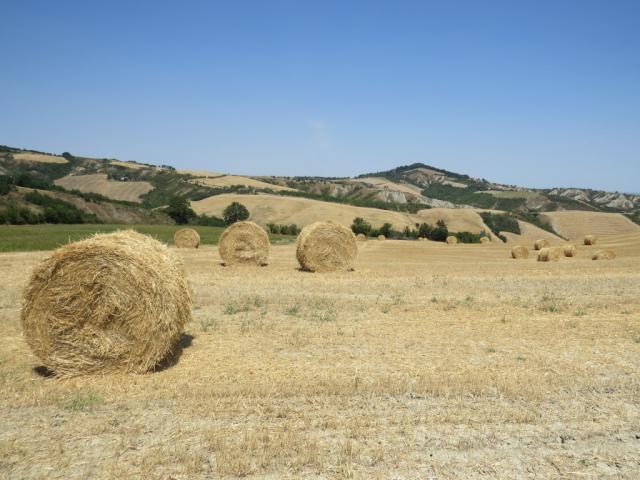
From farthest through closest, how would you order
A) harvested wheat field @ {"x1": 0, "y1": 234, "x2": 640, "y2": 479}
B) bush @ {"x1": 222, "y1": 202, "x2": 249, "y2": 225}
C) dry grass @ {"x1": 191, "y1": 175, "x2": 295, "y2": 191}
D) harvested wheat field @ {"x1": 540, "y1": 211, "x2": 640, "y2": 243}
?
1. dry grass @ {"x1": 191, "y1": 175, "x2": 295, "y2": 191}
2. harvested wheat field @ {"x1": 540, "y1": 211, "x2": 640, "y2": 243}
3. bush @ {"x1": 222, "y1": 202, "x2": 249, "y2": 225}
4. harvested wheat field @ {"x1": 0, "y1": 234, "x2": 640, "y2": 479}

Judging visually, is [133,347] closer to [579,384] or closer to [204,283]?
[579,384]

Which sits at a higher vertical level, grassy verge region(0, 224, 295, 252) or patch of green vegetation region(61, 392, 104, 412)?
patch of green vegetation region(61, 392, 104, 412)

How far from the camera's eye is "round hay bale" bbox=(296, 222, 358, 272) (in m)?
23.2

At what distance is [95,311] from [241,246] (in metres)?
16.0

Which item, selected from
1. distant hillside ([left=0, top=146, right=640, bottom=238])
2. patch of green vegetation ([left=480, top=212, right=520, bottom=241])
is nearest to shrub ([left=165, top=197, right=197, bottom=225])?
Result: distant hillside ([left=0, top=146, right=640, bottom=238])

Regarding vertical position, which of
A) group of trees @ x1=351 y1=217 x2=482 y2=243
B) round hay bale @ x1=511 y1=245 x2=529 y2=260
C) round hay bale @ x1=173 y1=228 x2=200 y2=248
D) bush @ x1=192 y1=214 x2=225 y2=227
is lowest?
bush @ x1=192 y1=214 x2=225 y2=227

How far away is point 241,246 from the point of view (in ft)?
80.9

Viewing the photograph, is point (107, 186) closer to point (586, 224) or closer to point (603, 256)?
point (586, 224)

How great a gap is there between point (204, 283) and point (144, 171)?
5370 inches

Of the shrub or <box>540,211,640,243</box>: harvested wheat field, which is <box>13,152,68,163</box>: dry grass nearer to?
the shrub

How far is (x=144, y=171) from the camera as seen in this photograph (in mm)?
146500

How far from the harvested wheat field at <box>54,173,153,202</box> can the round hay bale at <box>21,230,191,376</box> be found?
107m

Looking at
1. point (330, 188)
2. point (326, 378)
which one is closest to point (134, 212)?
point (326, 378)

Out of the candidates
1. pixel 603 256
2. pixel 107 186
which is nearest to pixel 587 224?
pixel 603 256
